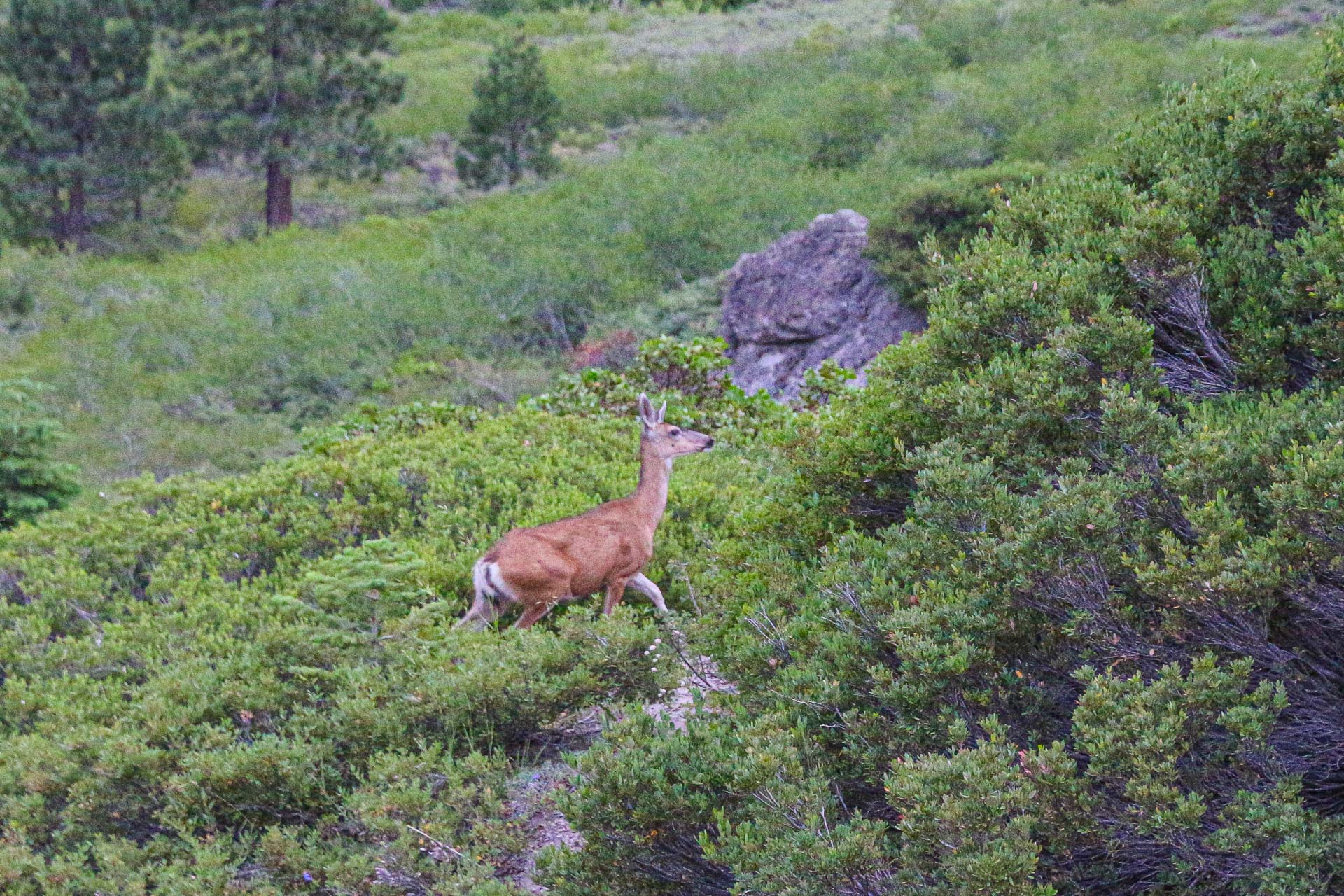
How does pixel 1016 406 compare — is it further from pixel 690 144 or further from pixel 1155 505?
pixel 690 144

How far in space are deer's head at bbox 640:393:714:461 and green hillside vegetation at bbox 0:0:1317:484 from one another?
9.08m

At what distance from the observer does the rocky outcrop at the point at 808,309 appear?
1797cm

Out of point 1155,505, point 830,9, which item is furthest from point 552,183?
point 1155,505

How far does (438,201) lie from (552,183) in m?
3.30

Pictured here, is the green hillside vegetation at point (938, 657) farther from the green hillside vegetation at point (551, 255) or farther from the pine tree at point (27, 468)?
the green hillside vegetation at point (551, 255)

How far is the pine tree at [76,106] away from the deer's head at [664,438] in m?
24.1

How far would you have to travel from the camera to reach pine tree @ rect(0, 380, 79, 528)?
13.1 meters

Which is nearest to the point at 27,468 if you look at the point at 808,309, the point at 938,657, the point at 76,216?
the point at 808,309

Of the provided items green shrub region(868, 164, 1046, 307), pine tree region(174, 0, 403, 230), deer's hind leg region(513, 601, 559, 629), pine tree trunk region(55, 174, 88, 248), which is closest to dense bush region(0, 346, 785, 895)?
deer's hind leg region(513, 601, 559, 629)

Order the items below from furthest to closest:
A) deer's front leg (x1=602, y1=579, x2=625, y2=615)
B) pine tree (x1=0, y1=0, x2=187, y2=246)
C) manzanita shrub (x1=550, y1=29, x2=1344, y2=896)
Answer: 1. pine tree (x1=0, y1=0, x2=187, y2=246)
2. deer's front leg (x1=602, y1=579, x2=625, y2=615)
3. manzanita shrub (x1=550, y1=29, x2=1344, y2=896)

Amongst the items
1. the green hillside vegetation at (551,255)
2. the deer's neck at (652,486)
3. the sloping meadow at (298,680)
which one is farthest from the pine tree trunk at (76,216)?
the deer's neck at (652,486)

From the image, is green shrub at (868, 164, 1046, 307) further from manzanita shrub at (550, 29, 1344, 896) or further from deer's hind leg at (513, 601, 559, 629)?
manzanita shrub at (550, 29, 1344, 896)

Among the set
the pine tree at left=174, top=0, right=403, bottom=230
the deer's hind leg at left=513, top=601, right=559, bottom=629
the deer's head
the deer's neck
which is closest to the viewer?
the deer's hind leg at left=513, top=601, right=559, bottom=629

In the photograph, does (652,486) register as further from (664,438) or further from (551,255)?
(551,255)
